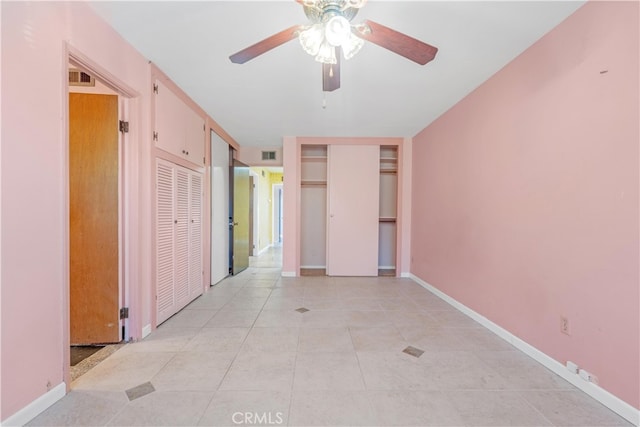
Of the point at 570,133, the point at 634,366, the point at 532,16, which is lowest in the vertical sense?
the point at 634,366

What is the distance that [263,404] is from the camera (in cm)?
147

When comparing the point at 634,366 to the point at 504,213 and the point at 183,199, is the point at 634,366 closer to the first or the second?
the point at 504,213

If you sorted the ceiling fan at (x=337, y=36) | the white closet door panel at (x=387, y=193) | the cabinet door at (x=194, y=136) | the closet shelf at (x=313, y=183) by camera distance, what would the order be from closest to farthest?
1. the ceiling fan at (x=337, y=36)
2. the cabinet door at (x=194, y=136)
3. the white closet door panel at (x=387, y=193)
4. the closet shelf at (x=313, y=183)

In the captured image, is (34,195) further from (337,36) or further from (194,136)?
(194,136)

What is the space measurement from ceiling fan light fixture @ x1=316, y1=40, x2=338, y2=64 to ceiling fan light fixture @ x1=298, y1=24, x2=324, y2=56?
0.02 metres

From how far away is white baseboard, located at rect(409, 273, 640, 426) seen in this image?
4.51 ft

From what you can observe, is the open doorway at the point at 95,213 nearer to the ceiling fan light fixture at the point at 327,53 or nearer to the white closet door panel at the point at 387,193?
the ceiling fan light fixture at the point at 327,53

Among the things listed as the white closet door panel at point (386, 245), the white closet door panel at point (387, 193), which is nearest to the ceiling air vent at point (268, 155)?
the white closet door panel at point (387, 193)

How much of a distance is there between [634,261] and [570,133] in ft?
2.73

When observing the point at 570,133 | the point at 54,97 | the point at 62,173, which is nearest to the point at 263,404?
the point at 62,173

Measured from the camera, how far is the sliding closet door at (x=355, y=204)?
4.46 meters

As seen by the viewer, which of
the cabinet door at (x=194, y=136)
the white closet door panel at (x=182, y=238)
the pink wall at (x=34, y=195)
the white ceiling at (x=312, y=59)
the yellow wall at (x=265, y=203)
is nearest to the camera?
the pink wall at (x=34, y=195)

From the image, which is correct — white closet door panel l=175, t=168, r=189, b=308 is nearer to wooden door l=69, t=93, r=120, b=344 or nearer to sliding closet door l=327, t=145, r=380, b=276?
wooden door l=69, t=93, r=120, b=344

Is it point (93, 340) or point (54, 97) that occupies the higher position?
point (54, 97)
